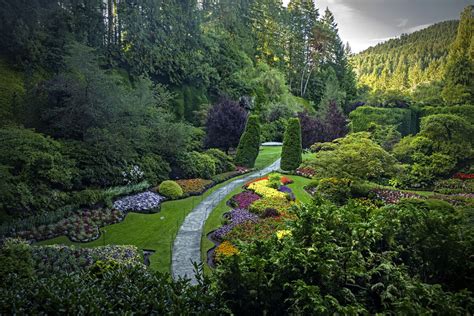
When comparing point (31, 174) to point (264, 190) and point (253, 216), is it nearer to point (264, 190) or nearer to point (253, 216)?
point (253, 216)

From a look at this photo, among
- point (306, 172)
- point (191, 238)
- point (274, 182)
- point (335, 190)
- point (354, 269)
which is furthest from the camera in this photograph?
point (306, 172)

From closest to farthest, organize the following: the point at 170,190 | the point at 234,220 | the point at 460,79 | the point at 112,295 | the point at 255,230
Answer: the point at 112,295 → the point at 255,230 → the point at 234,220 → the point at 170,190 → the point at 460,79

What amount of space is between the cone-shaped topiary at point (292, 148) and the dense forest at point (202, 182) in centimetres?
11

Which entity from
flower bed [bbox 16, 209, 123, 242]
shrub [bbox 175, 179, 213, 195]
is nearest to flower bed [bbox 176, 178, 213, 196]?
shrub [bbox 175, 179, 213, 195]

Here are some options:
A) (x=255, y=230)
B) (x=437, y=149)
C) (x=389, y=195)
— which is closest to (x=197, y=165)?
(x=255, y=230)

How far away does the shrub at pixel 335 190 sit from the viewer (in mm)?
16984

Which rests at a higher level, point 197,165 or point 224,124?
point 224,124

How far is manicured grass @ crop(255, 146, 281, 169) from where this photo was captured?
95.8 feet

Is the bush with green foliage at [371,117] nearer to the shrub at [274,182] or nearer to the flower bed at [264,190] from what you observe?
the shrub at [274,182]

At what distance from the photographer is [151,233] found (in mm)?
12656

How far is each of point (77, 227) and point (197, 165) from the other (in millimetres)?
10249

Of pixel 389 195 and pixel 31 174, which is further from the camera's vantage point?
pixel 389 195

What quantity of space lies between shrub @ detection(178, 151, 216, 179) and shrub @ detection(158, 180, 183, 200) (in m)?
3.20

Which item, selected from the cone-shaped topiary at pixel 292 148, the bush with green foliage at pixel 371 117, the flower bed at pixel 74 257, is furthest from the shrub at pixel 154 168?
the bush with green foliage at pixel 371 117
